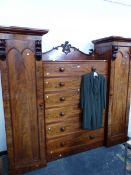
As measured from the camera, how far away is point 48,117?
198cm

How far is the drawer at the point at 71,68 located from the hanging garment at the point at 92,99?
93 millimetres

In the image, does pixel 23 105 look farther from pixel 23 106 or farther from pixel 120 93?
pixel 120 93

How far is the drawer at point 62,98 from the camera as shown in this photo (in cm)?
194

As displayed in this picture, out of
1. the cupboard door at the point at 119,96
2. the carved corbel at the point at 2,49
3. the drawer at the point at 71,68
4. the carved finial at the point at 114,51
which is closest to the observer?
the carved corbel at the point at 2,49

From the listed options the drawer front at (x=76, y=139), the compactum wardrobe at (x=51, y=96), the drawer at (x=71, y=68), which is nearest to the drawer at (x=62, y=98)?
the compactum wardrobe at (x=51, y=96)

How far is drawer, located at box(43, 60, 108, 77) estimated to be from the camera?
187 centimetres

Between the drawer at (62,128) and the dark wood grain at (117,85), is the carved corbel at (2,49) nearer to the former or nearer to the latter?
the drawer at (62,128)

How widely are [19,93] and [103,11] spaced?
6.06 feet

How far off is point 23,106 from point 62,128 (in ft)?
2.06

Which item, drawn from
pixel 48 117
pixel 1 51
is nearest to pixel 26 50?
pixel 1 51

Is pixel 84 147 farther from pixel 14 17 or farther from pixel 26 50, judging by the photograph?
pixel 14 17

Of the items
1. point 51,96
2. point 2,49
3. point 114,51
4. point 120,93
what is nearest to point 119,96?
point 120,93

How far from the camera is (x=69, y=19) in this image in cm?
233

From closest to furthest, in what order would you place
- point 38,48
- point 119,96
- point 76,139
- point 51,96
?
point 38,48
point 51,96
point 76,139
point 119,96
